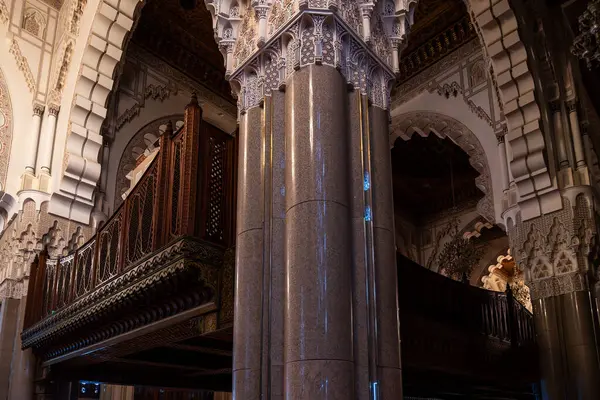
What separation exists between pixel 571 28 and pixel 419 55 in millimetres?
2468

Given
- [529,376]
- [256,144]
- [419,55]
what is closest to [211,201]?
[256,144]

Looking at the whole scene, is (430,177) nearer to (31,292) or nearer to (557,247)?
(557,247)

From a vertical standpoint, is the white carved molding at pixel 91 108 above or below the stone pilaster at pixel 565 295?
above

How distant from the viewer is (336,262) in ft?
10.1

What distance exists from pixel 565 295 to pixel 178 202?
4.28m

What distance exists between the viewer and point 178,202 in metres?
4.13

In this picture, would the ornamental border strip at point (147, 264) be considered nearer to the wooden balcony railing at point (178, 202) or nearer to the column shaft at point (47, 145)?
the wooden balcony railing at point (178, 202)

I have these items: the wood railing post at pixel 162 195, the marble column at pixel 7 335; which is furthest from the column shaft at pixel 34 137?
the wood railing post at pixel 162 195

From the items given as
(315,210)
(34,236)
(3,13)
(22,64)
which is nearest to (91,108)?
(22,64)

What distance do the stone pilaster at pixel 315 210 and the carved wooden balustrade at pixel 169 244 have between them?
49cm

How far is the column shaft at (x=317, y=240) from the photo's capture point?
2.87 meters

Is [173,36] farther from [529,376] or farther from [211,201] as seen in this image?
[529,376]

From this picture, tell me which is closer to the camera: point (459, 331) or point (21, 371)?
point (459, 331)

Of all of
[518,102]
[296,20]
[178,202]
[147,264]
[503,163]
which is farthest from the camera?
[503,163]
